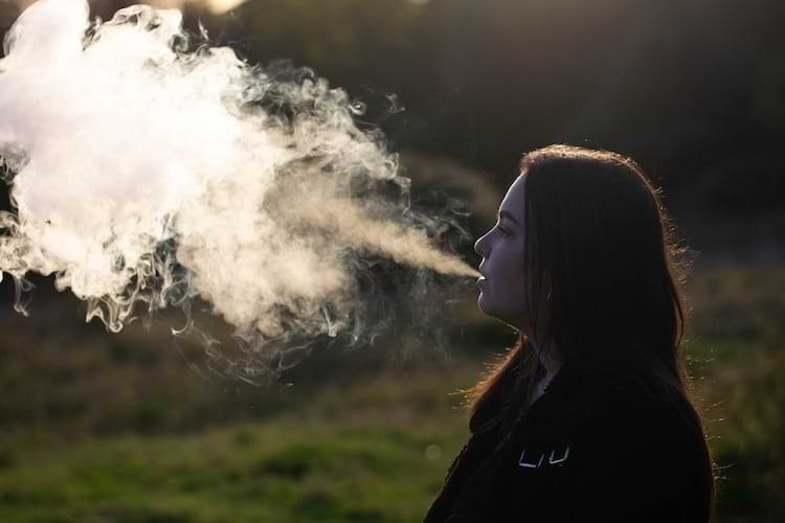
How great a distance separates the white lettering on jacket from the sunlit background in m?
0.86

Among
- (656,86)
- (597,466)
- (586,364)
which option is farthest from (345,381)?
(656,86)

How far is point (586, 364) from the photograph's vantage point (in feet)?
8.83

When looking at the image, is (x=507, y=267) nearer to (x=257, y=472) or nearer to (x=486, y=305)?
(x=486, y=305)

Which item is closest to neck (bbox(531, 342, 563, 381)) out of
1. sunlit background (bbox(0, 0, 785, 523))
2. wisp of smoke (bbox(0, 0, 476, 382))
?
sunlit background (bbox(0, 0, 785, 523))

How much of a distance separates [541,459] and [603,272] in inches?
19.4

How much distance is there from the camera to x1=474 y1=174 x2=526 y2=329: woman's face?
113 inches

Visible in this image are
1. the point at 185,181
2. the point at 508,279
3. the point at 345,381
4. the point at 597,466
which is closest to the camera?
the point at 597,466

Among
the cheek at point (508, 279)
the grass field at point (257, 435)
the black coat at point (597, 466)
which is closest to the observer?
the black coat at point (597, 466)

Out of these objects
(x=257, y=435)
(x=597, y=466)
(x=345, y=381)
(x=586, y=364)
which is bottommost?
(x=597, y=466)

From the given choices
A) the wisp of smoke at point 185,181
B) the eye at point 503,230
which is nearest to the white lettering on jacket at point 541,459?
the eye at point 503,230

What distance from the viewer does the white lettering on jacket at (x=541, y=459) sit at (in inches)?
101

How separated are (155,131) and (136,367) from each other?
9.30 metres

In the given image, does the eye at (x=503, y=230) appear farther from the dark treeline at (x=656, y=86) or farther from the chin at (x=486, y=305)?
the dark treeline at (x=656, y=86)

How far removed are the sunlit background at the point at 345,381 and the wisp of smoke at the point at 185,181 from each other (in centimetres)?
29
